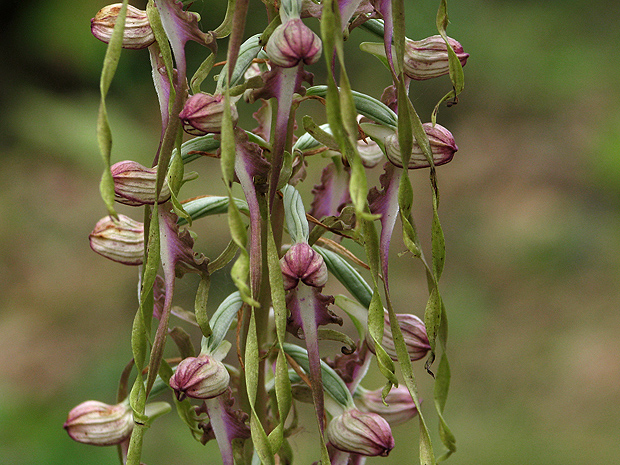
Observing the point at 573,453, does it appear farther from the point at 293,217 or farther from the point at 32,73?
the point at 32,73

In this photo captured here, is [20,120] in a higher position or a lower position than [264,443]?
lower

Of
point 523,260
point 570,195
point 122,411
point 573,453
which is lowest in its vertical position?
point 573,453

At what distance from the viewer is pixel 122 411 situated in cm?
86

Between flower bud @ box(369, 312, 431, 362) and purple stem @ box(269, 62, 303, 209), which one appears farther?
flower bud @ box(369, 312, 431, 362)

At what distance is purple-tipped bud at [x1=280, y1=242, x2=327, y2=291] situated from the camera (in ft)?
2.28

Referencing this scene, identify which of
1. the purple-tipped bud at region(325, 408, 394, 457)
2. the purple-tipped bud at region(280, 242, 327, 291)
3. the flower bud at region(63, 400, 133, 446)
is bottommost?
the flower bud at region(63, 400, 133, 446)

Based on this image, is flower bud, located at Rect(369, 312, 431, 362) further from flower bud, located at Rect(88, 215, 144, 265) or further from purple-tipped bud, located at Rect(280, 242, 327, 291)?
flower bud, located at Rect(88, 215, 144, 265)

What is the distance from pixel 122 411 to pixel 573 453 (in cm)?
243

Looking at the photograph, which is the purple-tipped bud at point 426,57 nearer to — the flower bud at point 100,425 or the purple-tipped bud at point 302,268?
the purple-tipped bud at point 302,268

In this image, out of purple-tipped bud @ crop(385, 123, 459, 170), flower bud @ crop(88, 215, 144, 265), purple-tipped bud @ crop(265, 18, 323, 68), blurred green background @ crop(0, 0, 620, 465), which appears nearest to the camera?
purple-tipped bud @ crop(265, 18, 323, 68)

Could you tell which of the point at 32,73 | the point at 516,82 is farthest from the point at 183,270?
the point at 516,82

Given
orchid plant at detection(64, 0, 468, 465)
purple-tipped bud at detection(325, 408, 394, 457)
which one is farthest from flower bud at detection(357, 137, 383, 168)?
purple-tipped bud at detection(325, 408, 394, 457)

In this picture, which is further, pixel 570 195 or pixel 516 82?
pixel 516 82

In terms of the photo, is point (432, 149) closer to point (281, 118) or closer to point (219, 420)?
point (281, 118)
